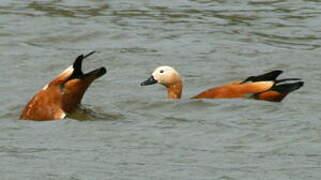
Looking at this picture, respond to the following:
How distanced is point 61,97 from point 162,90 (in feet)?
13.7

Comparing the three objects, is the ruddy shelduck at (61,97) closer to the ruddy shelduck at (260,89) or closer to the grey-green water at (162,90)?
the grey-green water at (162,90)

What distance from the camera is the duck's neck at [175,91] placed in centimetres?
1456

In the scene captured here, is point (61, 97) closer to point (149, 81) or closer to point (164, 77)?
point (149, 81)

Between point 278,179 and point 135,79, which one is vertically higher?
point 278,179

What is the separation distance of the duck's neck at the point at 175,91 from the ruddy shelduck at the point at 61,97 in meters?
2.86

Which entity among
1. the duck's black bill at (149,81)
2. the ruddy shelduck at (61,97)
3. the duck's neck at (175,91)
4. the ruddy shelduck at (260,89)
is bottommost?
the duck's neck at (175,91)

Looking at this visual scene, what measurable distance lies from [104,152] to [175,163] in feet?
2.56

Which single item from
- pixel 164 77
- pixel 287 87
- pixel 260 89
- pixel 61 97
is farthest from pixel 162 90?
pixel 61 97

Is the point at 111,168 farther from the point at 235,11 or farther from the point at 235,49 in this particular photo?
the point at 235,11

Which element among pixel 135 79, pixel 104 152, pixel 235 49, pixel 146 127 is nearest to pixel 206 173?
pixel 104 152

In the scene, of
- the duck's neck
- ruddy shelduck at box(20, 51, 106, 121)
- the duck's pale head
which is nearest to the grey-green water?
ruddy shelduck at box(20, 51, 106, 121)

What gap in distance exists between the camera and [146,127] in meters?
11.7

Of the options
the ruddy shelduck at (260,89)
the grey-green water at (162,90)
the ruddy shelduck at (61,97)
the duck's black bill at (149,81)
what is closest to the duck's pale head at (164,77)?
the duck's black bill at (149,81)

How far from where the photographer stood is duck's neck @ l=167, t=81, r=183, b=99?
14.6 metres
